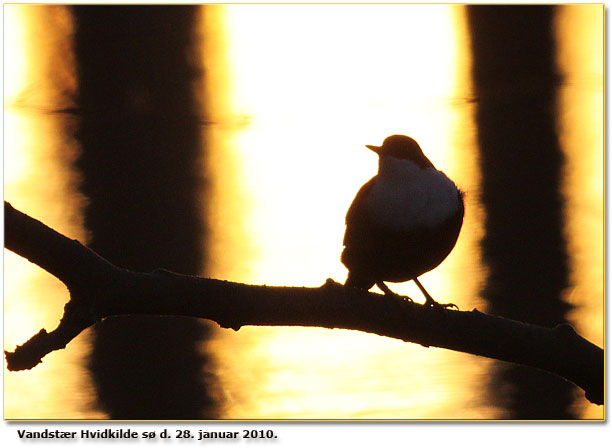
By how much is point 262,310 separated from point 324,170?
888 mm

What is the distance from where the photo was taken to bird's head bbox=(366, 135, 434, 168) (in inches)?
63.8

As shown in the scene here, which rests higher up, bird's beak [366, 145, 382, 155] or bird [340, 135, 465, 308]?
bird's beak [366, 145, 382, 155]

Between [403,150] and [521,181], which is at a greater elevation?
[521,181]

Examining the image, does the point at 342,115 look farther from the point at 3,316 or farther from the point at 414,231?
the point at 3,316

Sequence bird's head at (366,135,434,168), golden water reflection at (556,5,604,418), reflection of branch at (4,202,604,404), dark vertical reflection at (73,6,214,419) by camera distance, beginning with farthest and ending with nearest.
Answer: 1. dark vertical reflection at (73,6,214,419)
2. golden water reflection at (556,5,604,418)
3. bird's head at (366,135,434,168)
4. reflection of branch at (4,202,604,404)

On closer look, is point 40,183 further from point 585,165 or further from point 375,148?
point 585,165

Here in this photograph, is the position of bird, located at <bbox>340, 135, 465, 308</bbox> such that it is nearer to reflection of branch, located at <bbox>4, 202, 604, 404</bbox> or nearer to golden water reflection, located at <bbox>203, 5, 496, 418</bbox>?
golden water reflection, located at <bbox>203, 5, 496, 418</bbox>

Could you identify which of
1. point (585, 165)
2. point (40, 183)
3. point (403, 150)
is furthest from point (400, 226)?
point (40, 183)

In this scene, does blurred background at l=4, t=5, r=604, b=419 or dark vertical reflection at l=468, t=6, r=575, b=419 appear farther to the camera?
dark vertical reflection at l=468, t=6, r=575, b=419

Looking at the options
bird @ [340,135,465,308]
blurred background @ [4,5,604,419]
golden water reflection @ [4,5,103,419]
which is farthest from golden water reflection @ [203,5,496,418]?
golden water reflection @ [4,5,103,419]

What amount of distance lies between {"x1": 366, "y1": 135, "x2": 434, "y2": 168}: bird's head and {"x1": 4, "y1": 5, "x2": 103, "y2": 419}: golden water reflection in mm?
722

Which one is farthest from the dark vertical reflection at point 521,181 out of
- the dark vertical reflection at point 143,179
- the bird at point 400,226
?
the dark vertical reflection at point 143,179

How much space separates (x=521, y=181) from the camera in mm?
2357

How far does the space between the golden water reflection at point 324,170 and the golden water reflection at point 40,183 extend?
33 cm
